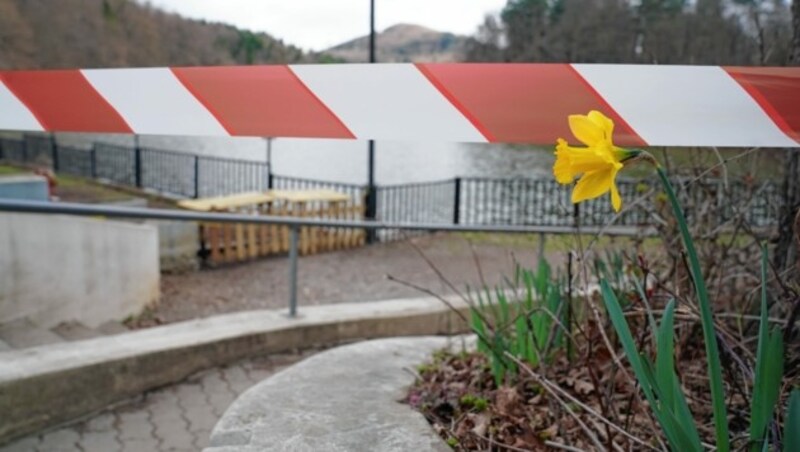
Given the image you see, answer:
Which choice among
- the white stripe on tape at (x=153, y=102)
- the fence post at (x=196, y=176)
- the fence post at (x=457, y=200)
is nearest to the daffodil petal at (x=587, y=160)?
the white stripe on tape at (x=153, y=102)

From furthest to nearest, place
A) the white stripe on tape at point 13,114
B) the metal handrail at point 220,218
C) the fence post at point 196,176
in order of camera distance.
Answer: the fence post at point 196,176 → the metal handrail at point 220,218 → the white stripe on tape at point 13,114

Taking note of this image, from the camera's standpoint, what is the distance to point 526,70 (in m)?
1.51

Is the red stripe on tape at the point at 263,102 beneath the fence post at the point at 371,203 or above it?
above

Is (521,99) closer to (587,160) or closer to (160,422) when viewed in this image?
(587,160)

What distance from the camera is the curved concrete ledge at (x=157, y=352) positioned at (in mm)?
2693

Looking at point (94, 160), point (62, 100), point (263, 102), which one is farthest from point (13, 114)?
point (94, 160)

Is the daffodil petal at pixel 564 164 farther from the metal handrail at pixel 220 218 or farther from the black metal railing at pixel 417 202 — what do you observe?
the black metal railing at pixel 417 202

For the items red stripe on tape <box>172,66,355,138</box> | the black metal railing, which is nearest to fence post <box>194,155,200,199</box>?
the black metal railing

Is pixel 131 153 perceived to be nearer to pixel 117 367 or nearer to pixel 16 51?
pixel 16 51

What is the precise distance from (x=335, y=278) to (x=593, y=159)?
8.05 m

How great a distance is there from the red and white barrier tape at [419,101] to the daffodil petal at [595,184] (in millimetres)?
437

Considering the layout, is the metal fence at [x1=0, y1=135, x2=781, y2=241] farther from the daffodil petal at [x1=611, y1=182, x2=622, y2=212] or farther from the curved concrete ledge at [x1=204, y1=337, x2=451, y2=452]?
the daffodil petal at [x1=611, y1=182, x2=622, y2=212]

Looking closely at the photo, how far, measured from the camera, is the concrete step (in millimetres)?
4961

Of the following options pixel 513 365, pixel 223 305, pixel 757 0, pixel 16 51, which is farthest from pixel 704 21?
pixel 16 51
